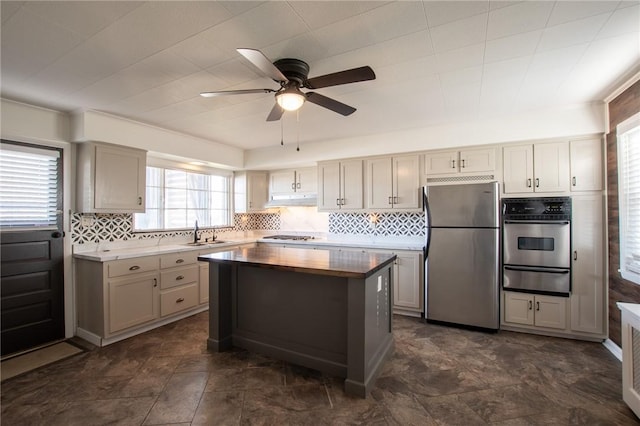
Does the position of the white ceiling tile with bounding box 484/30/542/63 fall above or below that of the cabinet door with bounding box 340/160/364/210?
above

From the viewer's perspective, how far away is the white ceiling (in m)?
1.60

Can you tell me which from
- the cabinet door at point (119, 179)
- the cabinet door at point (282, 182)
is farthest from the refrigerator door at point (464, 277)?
the cabinet door at point (119, 179)

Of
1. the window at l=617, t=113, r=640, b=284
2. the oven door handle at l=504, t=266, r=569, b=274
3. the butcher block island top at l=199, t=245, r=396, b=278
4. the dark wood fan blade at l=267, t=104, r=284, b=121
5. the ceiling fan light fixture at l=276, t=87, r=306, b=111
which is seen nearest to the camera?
the ceiling fan light fixture at l=276, t=87, r=306, b=111

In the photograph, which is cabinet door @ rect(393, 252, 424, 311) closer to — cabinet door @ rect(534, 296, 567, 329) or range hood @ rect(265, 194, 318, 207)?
cabinet door @ rect(534, 296, 567, 329)

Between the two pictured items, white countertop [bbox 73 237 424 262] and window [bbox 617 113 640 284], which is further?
white countertop [bbox 73 237 424 262]

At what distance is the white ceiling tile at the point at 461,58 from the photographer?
77.3 inches

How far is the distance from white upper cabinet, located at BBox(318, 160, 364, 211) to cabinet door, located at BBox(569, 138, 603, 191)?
234 cm

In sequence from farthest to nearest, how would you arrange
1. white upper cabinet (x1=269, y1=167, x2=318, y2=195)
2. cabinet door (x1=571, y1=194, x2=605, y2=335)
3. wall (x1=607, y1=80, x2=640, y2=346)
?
1. white upper cabinet (x1=269, y1=167, x2=318, y2=195)
2. cabinet door (x1=571, y1=194, x2=605, y2=335)
3. wall (x1=607, y1=80, x2=640, y2=346)

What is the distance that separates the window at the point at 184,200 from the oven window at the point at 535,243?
14.1 feet

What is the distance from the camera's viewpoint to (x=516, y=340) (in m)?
3.08

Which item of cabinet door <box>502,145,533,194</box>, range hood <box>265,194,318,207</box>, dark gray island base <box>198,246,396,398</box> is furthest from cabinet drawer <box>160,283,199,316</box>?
cabinet door <box>502,145,533,194</box>

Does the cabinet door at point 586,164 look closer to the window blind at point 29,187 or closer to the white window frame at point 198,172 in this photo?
the white window frame at point 198,172

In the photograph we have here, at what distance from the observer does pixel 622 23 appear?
5.62ft

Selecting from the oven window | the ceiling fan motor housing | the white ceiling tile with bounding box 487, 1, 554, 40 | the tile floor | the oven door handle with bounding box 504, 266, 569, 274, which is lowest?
the tile floor
